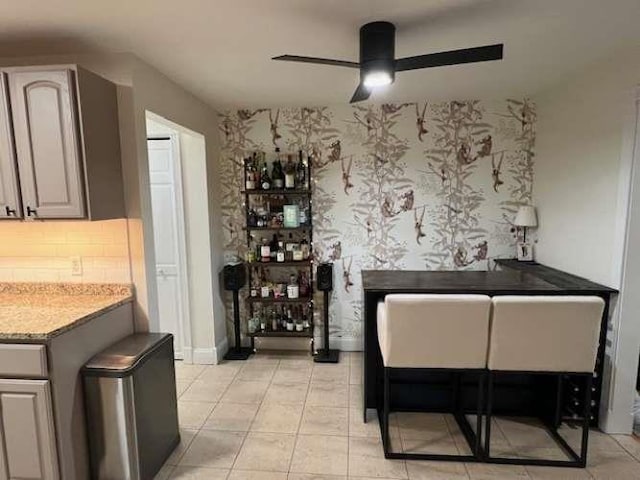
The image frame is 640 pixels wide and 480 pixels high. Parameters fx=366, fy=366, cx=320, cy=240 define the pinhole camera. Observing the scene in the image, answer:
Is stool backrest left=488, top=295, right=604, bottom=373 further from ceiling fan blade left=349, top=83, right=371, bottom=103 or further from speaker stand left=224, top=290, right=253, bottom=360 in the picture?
speaker stand left=224, top=290, right=253, bottom=360

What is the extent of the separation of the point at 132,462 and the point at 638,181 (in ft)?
10.7

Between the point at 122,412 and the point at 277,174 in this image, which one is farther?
the point at 277,174

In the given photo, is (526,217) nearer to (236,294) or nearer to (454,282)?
(454,282)

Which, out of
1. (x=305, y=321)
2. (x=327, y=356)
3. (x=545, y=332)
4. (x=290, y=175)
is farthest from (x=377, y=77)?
(x=327, y=356)

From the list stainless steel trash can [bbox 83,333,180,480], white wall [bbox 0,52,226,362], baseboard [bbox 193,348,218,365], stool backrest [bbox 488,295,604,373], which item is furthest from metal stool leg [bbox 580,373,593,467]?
baseboard [bbox 193,348,218,365]

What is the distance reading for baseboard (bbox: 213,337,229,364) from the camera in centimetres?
357

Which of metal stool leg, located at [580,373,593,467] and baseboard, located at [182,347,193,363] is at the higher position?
metal stool leg, located at [580,373,593,467]

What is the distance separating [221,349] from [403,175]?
8.22 feet

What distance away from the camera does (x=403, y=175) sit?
3576 millimetres

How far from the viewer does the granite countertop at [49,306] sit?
68.3 inches

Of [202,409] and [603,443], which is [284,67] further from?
[603,443]

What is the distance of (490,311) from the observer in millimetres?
2039

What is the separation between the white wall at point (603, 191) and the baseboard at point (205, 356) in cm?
312

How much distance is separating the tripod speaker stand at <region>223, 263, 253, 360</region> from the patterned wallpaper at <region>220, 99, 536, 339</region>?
1.47 feet
